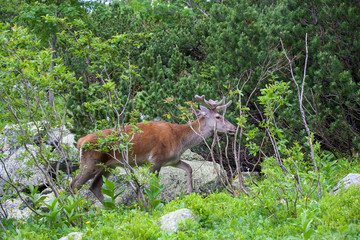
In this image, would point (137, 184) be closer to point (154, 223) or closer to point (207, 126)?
point (154, 223)

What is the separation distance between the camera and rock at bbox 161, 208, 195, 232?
4.77m

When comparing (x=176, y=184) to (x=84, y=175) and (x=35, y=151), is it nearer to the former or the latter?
(x=84, y=175)

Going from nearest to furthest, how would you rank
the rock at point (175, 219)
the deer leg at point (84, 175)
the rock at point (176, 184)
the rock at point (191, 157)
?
1. the rock at point (175, 219)
2. the deer leg at point (84, 175)
3. the rock at point (176, 184)
4. the rock at point (191, 157)

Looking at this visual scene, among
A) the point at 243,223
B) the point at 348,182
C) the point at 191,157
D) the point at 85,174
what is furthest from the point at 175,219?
the point at 191,157

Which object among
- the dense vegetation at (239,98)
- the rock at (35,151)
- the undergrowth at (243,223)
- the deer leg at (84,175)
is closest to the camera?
the undergrowth at (243,223)

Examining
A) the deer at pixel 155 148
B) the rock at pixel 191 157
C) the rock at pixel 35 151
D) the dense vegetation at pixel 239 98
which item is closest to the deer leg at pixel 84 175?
the deer at pixel 155 148

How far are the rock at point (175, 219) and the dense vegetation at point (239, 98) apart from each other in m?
0.10

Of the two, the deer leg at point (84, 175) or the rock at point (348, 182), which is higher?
the deer leg at point (84, 175)

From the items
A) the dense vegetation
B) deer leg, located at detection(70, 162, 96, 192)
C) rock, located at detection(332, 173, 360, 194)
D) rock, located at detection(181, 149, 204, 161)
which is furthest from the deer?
rock, located at detection(332, 173, 360, 194)

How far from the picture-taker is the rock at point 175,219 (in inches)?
188

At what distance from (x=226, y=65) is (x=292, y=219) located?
652 cm

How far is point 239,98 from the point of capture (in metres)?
5.97

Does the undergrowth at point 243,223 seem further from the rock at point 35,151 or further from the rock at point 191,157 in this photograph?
the rock at point 191,157

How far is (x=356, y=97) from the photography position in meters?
8.34
